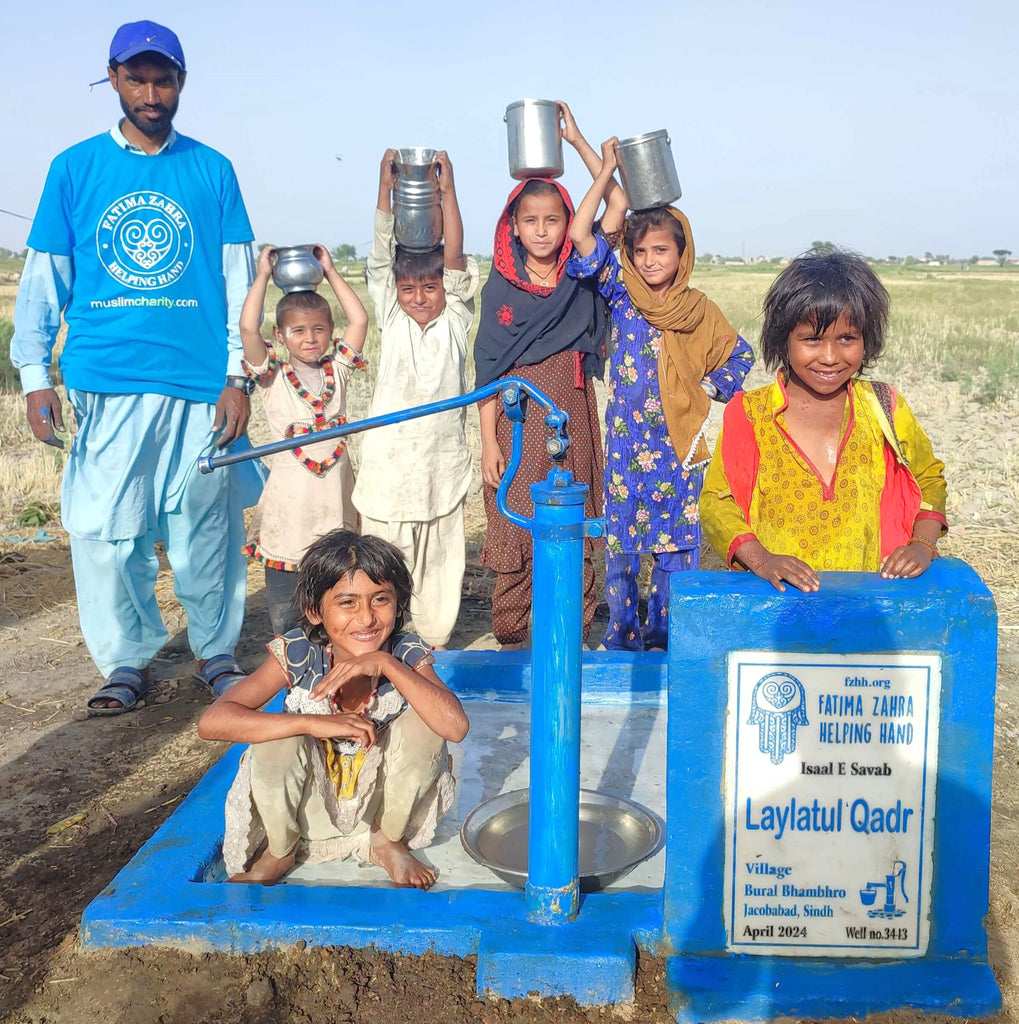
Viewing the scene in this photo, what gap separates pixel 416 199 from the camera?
380 centimetres

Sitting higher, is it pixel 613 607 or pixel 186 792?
pixel 613 607

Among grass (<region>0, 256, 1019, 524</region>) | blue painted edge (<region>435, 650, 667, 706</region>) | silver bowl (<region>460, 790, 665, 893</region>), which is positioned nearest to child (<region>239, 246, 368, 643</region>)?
blue painted edge (<region>435, 650, 667, 706</region>)

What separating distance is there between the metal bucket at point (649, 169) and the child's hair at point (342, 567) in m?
1.76

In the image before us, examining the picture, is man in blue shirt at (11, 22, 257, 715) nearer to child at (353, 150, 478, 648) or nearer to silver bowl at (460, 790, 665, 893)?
child at (353, 150, 478, 648)

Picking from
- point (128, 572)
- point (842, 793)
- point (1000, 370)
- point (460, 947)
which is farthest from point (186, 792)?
point (1000, 370)

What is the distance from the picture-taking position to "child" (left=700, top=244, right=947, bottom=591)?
2.37 metres

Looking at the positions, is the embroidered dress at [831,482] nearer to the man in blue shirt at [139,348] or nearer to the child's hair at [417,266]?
the child's hair at [417,266]

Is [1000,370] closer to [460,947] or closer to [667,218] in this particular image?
[667,218]

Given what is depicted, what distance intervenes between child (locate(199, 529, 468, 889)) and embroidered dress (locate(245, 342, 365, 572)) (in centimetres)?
130

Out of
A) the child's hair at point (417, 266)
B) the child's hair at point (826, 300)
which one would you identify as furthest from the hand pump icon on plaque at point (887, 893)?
the child's hair at point (417, 266)

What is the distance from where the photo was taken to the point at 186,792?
10.7ft

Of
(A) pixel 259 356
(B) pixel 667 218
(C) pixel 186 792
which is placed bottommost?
(C) pixel 186 792

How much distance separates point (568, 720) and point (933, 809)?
716 mm

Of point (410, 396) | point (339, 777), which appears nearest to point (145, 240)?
point (410, 396)
